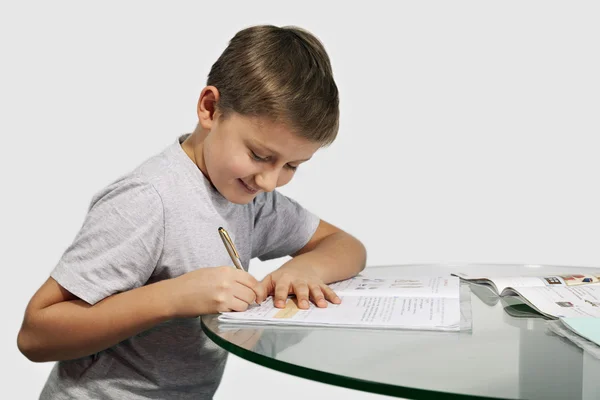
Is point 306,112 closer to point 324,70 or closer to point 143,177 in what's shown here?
point 324,70

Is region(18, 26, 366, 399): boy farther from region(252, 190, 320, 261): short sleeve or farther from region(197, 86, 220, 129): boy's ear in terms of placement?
region(252, 190, 320, 261): short sleeve

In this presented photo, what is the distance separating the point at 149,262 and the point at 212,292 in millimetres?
232

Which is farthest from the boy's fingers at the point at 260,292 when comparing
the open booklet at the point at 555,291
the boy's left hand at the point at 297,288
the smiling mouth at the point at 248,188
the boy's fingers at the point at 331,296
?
the open booklet at the point at 555,291

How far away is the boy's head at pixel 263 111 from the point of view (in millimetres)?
1496

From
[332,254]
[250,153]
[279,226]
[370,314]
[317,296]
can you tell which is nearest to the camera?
[370,314]

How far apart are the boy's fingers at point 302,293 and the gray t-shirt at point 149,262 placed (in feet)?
0.81


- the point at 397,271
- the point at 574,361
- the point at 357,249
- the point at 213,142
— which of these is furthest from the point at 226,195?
the point at 574,361

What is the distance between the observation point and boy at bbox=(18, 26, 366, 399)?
1.38 metres

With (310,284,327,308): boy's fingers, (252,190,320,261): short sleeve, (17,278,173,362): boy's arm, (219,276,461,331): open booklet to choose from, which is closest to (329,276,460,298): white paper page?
(219,276,461,331): open booklet

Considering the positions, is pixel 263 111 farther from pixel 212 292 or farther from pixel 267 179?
pixel 212 292

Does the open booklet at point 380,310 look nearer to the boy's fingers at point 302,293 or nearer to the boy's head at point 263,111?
the boy's fingers at point 302,293

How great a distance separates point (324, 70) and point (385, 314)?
1.77 ft

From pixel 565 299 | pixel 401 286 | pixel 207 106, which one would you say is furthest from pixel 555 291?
pixel 207 106

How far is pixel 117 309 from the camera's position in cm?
137
